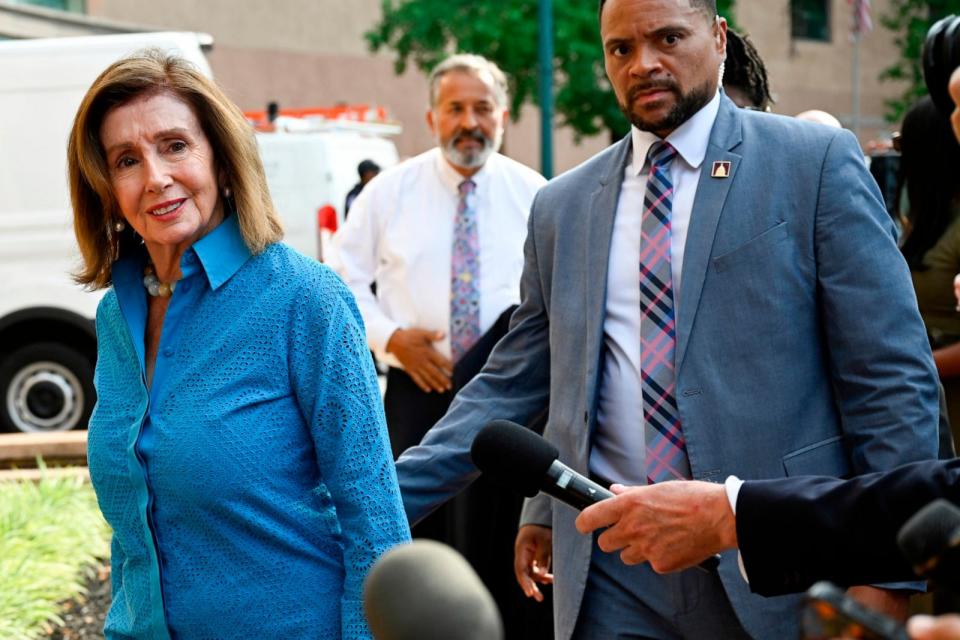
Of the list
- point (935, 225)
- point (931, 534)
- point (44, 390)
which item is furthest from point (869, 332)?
point (44, 390)

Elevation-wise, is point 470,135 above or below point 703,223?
below

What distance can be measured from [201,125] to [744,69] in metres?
2.00

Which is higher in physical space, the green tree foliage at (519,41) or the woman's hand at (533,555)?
the woman's hand at (533,555)

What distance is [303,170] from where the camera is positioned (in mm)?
15203

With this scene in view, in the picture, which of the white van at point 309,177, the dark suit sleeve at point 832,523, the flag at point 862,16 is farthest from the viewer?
the flag at point 862,16

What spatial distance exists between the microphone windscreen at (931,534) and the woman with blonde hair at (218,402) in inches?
69.6

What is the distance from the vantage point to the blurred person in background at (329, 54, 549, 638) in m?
6.23

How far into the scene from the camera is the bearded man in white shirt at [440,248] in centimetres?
629

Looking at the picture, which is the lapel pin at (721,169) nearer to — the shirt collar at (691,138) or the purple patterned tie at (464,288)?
the shirt collar at (691,138)

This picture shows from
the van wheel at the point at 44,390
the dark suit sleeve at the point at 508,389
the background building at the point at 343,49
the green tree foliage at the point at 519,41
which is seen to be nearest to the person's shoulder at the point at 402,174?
the dark suit sleeve at the point at 508,389

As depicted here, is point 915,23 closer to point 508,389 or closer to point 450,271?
point 450,271

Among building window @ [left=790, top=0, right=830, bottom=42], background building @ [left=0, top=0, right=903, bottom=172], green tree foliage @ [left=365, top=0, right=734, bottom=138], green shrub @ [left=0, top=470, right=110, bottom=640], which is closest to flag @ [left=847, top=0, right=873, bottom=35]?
green tree foliage @ [left=365, top=0, right=734, bottom=138]

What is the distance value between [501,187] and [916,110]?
6.38ft

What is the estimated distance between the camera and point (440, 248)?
6.46 m
